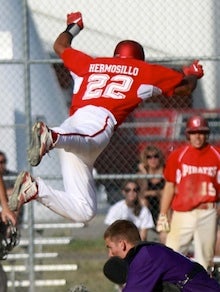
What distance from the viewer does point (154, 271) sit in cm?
739

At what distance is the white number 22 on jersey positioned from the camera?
9438 millimetres

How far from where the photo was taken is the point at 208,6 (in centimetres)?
1320

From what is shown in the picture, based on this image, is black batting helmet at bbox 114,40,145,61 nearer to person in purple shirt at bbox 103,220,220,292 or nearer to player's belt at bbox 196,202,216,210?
person in purple shirt at bbox 103,220,220,292

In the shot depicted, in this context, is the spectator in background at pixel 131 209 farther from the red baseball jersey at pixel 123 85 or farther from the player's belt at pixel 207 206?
the red baseball jersey at pixel 123 85

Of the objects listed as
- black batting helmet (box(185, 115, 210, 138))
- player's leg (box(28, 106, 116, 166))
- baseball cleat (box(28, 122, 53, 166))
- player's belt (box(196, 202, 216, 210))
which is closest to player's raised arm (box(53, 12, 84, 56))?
player's leg (box(28, 106, 116, 166))

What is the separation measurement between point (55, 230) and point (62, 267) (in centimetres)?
94

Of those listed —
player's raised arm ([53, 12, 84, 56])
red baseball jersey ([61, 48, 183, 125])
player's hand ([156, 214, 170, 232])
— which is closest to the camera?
red baseball jersey ([61, 48, 183, 125])

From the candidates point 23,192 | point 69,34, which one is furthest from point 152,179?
point 23,192

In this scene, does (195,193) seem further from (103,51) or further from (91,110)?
(103,51)

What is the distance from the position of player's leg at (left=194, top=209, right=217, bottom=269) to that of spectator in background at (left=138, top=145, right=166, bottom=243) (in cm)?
110

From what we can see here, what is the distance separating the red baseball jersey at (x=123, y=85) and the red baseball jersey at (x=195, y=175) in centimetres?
235

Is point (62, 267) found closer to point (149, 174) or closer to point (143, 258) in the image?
point (149, 174)

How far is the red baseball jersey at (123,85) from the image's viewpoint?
371 inches

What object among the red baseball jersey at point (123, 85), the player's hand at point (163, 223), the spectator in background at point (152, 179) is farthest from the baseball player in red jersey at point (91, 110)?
the spectator in background at point (152, 179)
